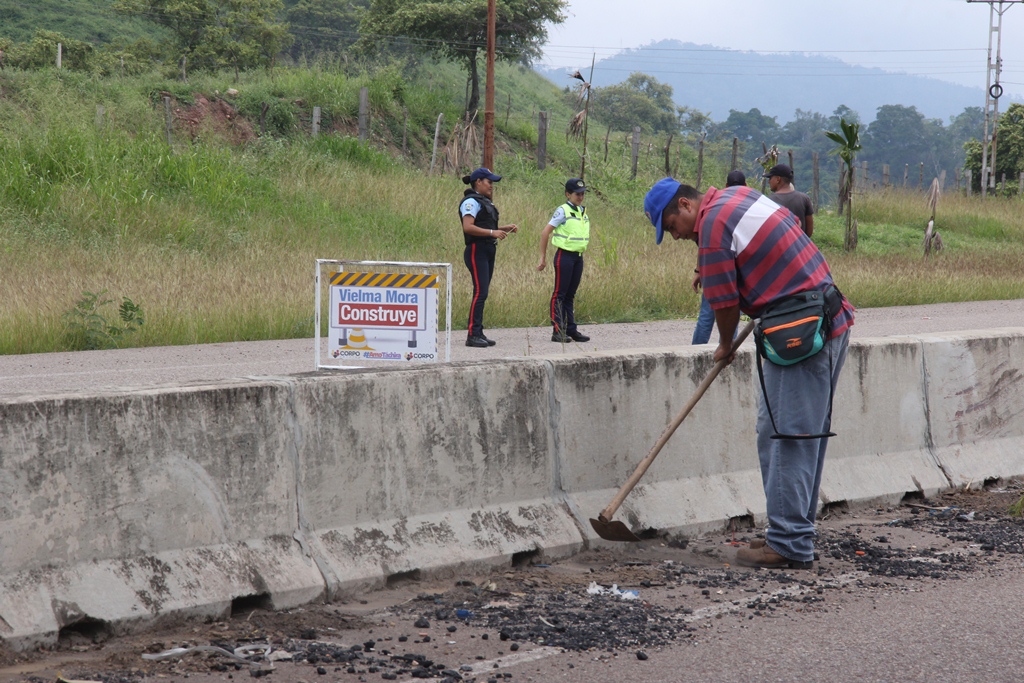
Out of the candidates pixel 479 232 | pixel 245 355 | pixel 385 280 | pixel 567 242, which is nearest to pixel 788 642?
pixel 385 280

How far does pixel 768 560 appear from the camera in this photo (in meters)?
4.95

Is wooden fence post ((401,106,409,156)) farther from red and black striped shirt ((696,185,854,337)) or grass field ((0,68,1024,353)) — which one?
red and black striped shirt ((696,185,854,337))

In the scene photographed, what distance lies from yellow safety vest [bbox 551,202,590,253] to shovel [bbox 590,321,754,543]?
627 centimetres

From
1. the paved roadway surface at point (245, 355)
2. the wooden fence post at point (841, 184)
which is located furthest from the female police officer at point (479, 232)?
the wooden fence post at point (841, 184)

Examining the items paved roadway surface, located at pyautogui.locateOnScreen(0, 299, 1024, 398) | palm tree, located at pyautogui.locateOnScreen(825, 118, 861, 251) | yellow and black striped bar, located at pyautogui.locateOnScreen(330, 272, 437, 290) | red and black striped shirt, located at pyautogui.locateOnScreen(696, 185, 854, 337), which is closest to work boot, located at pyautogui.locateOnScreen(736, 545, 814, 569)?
red and black striped shirt, located at pyautogui.locateOnScreen(696, 185, 854, 337)

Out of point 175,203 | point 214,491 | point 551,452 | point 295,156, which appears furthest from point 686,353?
point 295,156

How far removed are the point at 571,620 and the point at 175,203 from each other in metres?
18.2

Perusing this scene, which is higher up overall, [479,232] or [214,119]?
[214,119]

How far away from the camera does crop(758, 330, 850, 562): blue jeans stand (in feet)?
16.3

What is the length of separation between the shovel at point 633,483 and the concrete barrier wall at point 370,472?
0.36ft

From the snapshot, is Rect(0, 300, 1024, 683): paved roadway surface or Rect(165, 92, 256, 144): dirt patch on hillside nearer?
Rect(0, 300, 1024, 683): paved roadway surface

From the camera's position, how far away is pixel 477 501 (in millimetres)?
4801

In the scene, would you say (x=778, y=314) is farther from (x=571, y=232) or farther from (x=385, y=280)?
(x=571, y=232)

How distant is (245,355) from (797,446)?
729cm
